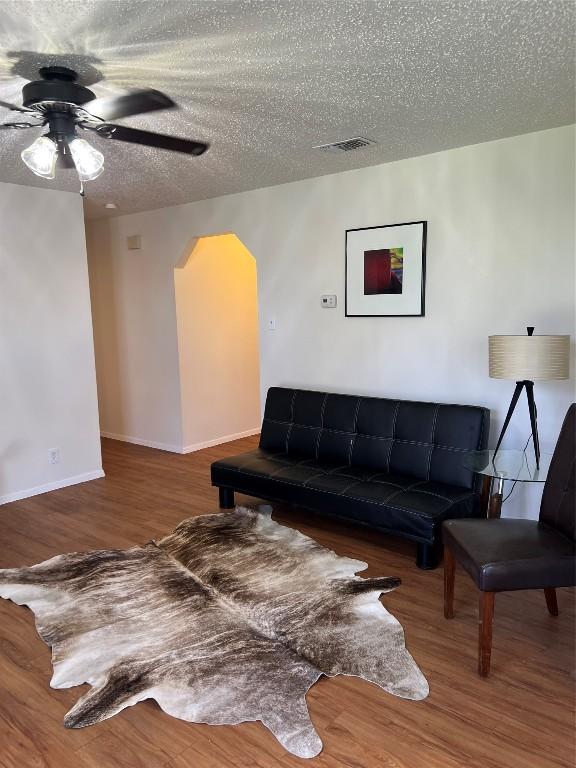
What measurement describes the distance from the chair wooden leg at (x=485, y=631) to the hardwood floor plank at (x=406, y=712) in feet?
0.18

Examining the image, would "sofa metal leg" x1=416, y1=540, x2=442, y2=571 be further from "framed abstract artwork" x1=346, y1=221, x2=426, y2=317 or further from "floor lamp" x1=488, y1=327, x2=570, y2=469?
"framed abstract artwork" x1=346, y1=221, x2=426, y2=317

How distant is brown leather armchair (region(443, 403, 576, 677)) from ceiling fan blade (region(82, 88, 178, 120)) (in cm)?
210

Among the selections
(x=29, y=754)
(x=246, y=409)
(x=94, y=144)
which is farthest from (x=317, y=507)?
(x=246, y=409)

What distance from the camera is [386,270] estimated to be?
3.83m

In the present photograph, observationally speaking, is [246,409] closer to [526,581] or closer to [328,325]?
[328,325]

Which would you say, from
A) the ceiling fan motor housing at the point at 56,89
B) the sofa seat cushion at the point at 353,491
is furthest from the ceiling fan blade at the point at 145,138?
the sofa seat cushion at the point at 353,491

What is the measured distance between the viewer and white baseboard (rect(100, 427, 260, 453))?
5.58 m

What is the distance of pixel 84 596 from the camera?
109 inches

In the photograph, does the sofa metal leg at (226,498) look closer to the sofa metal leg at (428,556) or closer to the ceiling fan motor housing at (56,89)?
the sofa metal leg at (428,556)

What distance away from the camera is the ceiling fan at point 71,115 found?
6.83ft

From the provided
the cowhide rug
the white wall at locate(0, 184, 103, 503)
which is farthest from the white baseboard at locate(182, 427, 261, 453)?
the cowhide rug

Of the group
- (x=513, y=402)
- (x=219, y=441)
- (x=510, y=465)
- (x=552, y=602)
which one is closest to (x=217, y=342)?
(x=219, y=441)

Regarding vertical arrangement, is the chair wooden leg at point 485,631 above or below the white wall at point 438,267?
below

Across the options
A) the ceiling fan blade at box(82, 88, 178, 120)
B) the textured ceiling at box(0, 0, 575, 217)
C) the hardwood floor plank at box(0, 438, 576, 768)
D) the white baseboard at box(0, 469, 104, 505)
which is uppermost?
the textured ceiling at box(0, 0, 575, 217)
